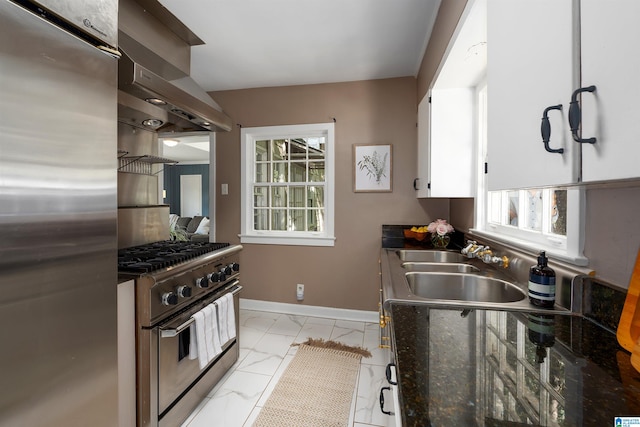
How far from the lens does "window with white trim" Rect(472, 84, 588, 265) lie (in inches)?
39.3

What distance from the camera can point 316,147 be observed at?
3217 millimetres

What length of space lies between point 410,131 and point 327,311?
211 cm

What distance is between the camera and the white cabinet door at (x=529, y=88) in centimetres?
59

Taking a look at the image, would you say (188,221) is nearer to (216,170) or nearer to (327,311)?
(216,170)

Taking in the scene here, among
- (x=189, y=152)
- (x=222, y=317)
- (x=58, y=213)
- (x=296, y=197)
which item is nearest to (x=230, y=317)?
(x=222, y=317)

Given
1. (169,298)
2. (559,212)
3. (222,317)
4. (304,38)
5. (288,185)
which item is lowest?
(222,317)

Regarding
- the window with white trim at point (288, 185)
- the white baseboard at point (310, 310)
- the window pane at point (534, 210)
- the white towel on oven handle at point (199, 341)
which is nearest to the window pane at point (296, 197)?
the window with white trim at point (288, 185)

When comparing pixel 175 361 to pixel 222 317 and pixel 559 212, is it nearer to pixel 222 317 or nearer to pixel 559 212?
pixel 222 317

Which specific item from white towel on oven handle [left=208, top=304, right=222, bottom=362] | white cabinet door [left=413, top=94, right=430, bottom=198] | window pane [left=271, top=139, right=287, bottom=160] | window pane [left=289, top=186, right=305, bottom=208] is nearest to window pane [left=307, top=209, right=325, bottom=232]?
window pane [left=289, top=186, right=305, bottom=208]

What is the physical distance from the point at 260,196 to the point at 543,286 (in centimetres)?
287

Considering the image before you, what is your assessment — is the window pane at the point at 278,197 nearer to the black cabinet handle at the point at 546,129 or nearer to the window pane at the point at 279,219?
the window pane at the point at 279,219

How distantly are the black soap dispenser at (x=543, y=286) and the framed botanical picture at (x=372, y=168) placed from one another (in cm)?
198

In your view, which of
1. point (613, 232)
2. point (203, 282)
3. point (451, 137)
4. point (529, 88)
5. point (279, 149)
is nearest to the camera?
point (529, 88)

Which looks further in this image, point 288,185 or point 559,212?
point 288,185
